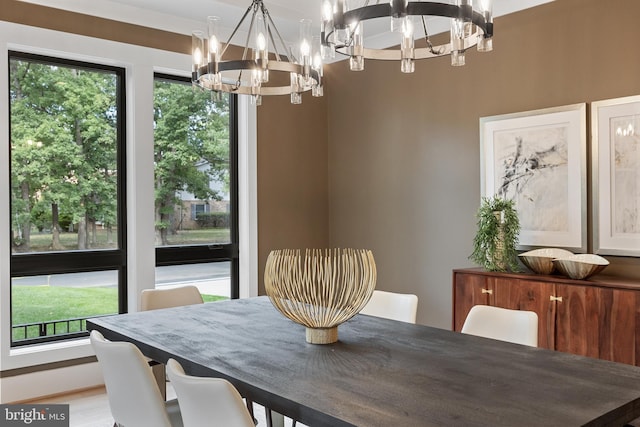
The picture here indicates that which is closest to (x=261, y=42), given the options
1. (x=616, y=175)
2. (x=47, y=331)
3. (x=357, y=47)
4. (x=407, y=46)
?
(x=357, y=47)

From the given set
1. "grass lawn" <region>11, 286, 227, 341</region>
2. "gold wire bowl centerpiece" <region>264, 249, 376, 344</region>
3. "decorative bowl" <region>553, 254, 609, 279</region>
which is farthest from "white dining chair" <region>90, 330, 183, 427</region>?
"decorative bowl" <region>553, 254, 609, 279</region>

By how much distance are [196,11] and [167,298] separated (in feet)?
7.13

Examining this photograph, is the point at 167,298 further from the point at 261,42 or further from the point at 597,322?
the point at 597,322

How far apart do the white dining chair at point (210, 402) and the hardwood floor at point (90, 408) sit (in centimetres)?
172

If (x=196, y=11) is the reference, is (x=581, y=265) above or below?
below

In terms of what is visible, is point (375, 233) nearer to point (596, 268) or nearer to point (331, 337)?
point (596, 268)

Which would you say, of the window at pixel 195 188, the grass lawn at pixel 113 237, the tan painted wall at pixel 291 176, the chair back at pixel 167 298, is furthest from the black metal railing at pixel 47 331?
the tan painted wall at pixel 291 176

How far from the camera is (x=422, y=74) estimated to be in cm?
457

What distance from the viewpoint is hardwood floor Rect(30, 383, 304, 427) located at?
11.2ft

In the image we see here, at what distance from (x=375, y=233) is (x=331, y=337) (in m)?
2.79

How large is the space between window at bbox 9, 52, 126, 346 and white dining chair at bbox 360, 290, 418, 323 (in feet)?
6.92

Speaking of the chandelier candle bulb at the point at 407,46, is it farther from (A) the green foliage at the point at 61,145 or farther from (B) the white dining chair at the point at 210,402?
(A) the green foliage at the point at 61,145

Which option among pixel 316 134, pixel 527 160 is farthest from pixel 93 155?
pixel 527 160

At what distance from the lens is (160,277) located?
14.9 ft
